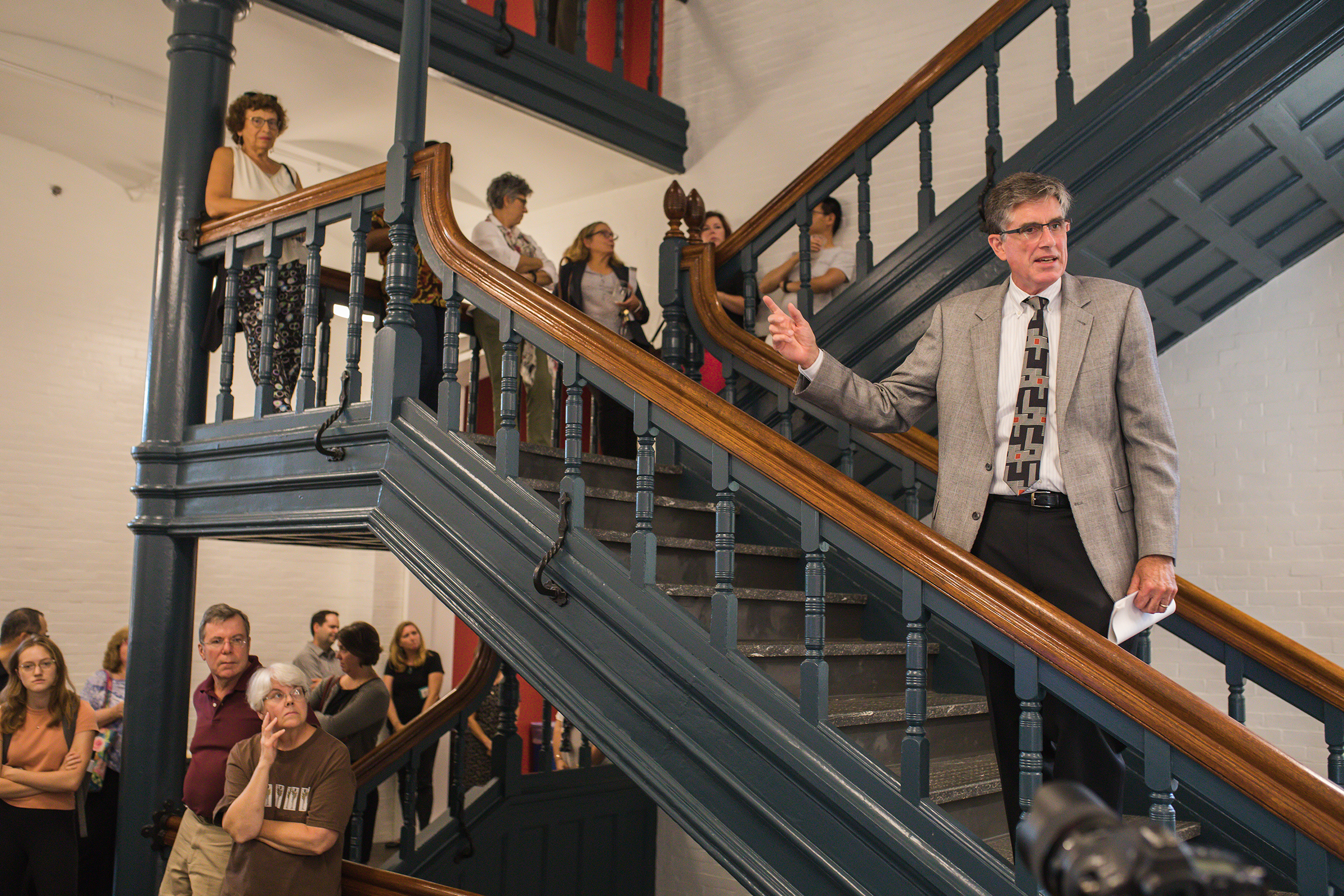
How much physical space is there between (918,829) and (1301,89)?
272 cm

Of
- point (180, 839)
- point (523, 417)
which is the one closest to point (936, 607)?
point (180, 839)

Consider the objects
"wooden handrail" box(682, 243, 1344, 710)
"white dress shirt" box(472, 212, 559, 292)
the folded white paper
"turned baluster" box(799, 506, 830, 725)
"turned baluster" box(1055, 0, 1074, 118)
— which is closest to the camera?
the folded white paper

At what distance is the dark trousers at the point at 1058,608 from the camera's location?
6.59 feet

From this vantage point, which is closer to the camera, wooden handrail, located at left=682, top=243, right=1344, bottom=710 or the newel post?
wooden handrail, located at left=682, top=243, right=1344, bottom=710

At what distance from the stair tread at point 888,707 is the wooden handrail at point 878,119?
1.91m

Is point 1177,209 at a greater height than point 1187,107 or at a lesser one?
lesser

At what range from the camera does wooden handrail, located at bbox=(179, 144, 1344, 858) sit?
1.72m

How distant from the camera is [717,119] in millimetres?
6855

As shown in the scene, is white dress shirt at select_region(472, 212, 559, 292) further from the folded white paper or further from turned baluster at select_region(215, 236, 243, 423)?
the folded white paper

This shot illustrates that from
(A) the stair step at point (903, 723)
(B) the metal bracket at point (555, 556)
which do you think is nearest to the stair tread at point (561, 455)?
(B) the metal bracket at point (555, 556)

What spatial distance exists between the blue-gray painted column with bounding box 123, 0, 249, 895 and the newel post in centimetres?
173

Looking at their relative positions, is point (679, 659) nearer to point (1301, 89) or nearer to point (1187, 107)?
point (1187, 107)

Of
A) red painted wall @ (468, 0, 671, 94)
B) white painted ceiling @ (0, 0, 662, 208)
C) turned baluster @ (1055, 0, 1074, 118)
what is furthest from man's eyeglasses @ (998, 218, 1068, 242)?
red painted wall @ (468, 0, 671, 94)

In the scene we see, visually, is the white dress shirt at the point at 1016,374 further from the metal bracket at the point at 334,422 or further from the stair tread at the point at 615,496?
the metal bracket at the point at 334,422
